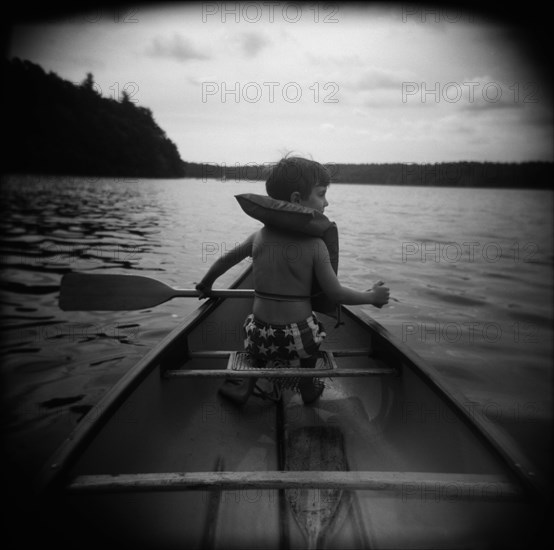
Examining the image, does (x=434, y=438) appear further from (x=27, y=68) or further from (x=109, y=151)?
(x=27, y=68)

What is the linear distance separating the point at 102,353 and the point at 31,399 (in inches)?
37.8

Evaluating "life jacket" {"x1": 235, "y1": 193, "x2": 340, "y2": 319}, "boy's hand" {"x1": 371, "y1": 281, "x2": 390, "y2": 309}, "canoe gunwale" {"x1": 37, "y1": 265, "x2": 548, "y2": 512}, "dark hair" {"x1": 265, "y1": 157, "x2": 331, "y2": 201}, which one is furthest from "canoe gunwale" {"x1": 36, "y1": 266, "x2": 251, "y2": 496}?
"boy's hand" {"x1": 371, "y1": 281, "x2": 390, "y2": 309}

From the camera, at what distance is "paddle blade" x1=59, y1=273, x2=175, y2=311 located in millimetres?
3318

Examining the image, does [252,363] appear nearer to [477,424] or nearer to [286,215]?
[286,215]

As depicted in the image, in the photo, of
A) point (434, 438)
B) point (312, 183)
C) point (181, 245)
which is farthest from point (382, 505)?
point (181, 245)

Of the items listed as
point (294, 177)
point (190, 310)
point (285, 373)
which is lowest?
point (190, 310)

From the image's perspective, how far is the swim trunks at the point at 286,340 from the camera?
2.20m

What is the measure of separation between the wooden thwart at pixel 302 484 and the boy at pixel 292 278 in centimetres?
85

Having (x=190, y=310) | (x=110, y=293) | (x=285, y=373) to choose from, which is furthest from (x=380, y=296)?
(x=190, y=310)

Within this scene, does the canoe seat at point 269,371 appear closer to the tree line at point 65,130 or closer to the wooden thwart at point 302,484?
the wooden thwart at point 302,484

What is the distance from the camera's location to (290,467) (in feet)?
7.00

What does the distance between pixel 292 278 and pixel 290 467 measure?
1087 mm

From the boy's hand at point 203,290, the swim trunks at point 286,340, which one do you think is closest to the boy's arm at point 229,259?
the boy's hand at point 203,290

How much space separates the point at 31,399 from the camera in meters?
3.21
